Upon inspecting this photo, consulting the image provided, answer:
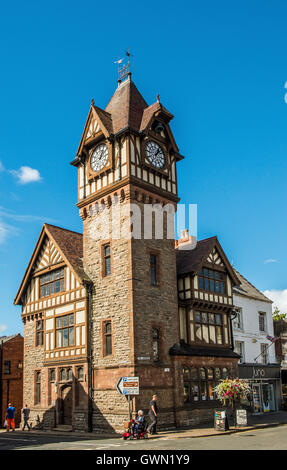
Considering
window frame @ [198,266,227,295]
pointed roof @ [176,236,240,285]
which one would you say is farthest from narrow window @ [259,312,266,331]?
window frame @ [198,266,227,295]

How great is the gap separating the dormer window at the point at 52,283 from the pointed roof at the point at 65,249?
3.98 ft

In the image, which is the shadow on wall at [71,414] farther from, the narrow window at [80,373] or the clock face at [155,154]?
the clock face at [155,154]

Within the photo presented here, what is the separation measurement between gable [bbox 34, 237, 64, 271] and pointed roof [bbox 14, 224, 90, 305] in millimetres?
230

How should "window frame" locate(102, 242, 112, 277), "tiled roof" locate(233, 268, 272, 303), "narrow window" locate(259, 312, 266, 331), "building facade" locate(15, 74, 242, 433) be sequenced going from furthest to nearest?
"narrow window" locate(259, 312, 266, 331)
"tiled roof" locate(233, 268, 272, 303)
"window frame" locate(102, 242, 112, 277)
"building facade" locate(15, 74, 242, 433)

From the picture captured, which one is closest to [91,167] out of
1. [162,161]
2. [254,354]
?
[162,161]

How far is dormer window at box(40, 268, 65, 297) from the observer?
28.0 m

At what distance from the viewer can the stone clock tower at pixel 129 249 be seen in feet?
74.1

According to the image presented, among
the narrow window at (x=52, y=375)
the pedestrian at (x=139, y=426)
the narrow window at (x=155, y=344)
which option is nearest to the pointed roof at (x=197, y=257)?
the narrow window at (x=155, y=344)

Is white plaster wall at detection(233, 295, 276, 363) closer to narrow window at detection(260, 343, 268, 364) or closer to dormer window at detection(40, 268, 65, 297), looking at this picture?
narrow window at detection(260, 343, 268, 364)

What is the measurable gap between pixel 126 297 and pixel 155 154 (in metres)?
8.32

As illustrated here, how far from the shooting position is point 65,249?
27969 millimetres

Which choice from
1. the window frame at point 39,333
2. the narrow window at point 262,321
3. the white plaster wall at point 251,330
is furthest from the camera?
the narrow window at point 262,321

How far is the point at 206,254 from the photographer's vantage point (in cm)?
2783
